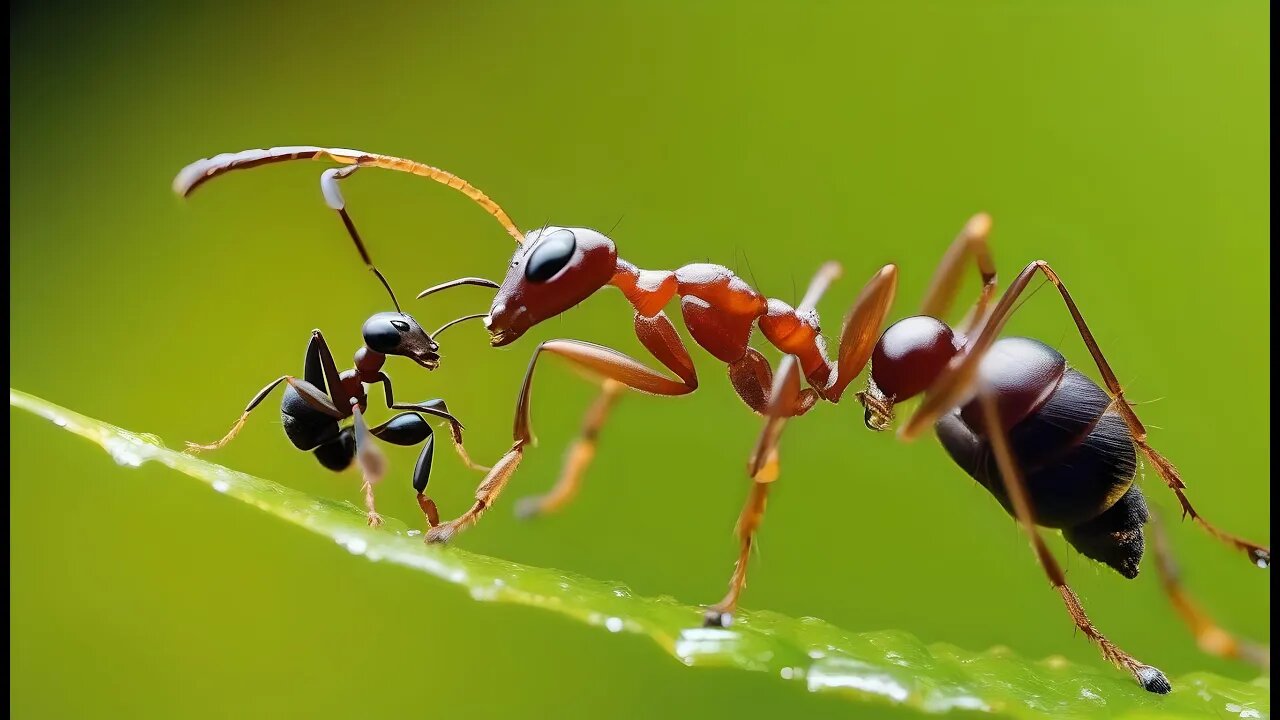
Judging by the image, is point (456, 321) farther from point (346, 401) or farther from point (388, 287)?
point (346, 401)

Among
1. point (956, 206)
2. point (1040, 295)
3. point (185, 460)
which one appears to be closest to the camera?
point (185, 460)

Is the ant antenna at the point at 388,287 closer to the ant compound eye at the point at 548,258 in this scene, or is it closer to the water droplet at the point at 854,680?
the ant compound eye at the point at 548,258

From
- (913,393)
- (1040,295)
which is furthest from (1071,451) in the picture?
(1040,295)

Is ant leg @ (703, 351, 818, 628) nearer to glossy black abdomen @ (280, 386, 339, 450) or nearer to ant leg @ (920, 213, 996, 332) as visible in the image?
ant leg @ (920, 213, 996, 332)

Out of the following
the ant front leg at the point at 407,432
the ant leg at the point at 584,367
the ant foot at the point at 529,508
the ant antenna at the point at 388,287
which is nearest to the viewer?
the ant leg at the point at 584,367

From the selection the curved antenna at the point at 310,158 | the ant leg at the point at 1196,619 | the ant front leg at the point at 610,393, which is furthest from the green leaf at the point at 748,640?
the curved antenna at the point at 310,158

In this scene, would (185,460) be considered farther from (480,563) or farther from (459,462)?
Answer: (459,462)

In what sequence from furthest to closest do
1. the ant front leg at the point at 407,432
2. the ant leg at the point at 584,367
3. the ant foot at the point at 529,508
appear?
the ant front leg at the point at 407,432, the ant foot at the point at 529,508, the ant leg at the point at 584,367
